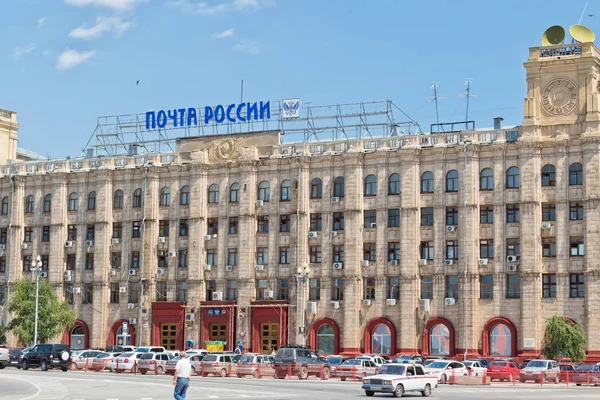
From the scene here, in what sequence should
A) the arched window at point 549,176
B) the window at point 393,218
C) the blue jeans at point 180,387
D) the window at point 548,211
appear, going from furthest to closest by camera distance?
the window at point 393,218 < the arched window at point 549,176 < the window at point 548,211 < the blue jeans at point 180,387

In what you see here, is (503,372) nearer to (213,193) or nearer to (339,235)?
(339,235)

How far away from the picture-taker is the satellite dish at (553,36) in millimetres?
77562

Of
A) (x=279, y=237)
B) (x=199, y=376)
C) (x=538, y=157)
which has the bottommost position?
(x=199, y=376)

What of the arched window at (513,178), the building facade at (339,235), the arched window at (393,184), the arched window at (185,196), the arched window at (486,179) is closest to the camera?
the building facade at (339,235)

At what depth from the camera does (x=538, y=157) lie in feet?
250

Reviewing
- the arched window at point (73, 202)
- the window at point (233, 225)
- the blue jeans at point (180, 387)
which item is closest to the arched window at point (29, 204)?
the arched window at point (73, 202)

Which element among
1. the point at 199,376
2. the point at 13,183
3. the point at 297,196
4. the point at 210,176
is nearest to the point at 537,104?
the point at 297,196

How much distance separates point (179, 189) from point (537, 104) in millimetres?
29664

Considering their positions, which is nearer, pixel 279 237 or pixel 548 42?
pixel 548 42

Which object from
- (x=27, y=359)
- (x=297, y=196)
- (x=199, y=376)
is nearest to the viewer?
(x=199, y=376)

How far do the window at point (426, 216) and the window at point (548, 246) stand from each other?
838 cm

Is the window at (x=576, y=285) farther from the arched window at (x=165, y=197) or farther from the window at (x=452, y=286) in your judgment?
the arched window at (x=165, y=197)

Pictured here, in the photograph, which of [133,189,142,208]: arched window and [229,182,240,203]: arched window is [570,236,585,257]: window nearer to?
[229,182,240,203]: arched window

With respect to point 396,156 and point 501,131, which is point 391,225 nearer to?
point 396,156
